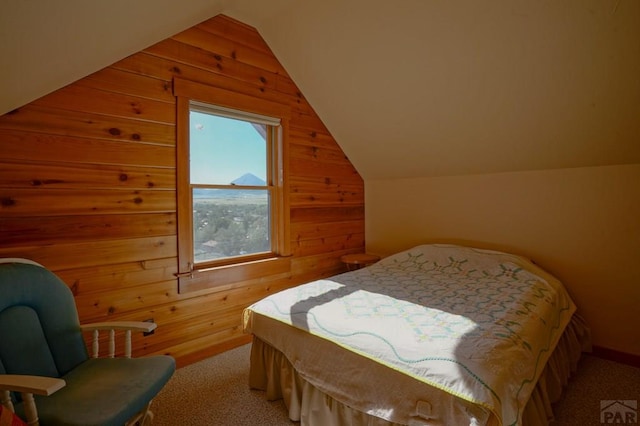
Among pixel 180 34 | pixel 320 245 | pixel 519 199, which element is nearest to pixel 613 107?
pixel 519 199

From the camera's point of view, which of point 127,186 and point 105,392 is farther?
point 127,186

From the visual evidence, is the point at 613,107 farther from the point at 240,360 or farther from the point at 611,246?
the point at 240,360

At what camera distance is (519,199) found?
2.84 metres

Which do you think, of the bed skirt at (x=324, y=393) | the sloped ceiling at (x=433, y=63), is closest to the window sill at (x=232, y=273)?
the bed skirt at (x=324, y=393)

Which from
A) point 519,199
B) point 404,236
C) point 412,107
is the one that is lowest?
point 404,236

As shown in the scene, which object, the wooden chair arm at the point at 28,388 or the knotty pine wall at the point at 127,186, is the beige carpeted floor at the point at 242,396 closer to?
the knotty pine wall at the point at 127,186

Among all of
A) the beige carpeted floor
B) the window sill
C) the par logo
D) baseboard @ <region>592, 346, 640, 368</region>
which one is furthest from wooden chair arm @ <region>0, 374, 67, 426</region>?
baseboard @ <region>592, 346, 640, 368</region>

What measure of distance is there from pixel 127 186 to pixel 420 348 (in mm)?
2000

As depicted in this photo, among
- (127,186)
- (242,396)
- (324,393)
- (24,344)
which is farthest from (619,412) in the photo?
(127,186)

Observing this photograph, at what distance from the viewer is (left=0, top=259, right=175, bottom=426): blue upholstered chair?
1175 millimetres

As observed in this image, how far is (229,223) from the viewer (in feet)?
8.91

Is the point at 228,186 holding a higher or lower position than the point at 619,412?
higher

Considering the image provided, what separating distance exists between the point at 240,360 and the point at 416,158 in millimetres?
2457

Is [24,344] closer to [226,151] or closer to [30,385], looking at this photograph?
[30,385]
